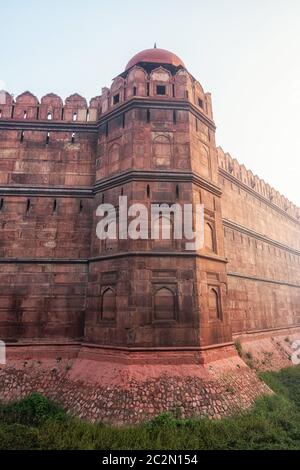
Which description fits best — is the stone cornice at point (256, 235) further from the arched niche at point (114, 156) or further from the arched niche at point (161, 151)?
the arched niche at point (114, 156)

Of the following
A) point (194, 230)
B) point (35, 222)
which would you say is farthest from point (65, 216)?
point (194, 230)

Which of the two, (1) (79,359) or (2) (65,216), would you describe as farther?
(2) (65,216)

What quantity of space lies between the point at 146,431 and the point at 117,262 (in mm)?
4925

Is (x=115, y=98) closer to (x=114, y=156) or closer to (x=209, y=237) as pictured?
(x=114, y=156)

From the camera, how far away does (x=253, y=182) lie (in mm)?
19078

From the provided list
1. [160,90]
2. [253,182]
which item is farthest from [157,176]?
[253,182]

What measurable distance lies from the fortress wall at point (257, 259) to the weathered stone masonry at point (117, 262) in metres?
0.38

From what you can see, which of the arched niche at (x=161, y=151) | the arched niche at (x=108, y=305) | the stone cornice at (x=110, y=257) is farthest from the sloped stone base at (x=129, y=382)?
the arched niche at (x=161, y=151)

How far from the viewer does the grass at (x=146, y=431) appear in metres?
6.59

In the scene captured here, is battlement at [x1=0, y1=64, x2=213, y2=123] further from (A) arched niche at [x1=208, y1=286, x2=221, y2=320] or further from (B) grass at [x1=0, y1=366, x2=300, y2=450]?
(B) grass at [x1=0, y1=366, x2=300, y2=450]

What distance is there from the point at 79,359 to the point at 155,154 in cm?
776

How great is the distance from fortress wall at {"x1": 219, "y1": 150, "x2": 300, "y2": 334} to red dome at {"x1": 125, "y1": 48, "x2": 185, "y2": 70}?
17.4ft

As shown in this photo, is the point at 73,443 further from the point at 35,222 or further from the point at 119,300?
the point at 35,222

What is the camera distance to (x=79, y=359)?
9.78 metres
